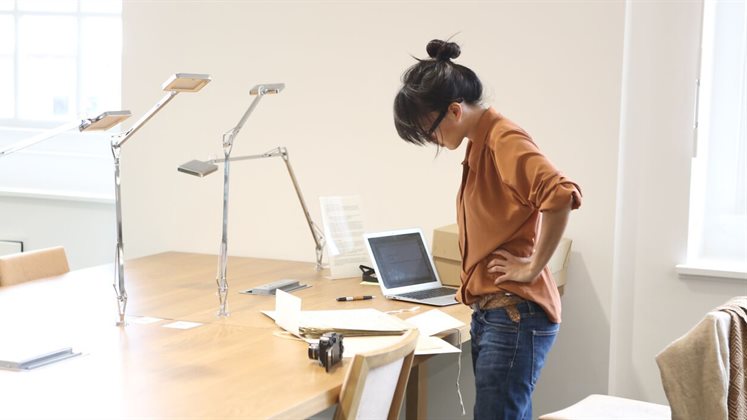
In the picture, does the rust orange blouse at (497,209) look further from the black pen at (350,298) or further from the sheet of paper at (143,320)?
the sheet of paper at (143,320)

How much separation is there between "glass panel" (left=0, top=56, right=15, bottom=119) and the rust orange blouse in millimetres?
3369

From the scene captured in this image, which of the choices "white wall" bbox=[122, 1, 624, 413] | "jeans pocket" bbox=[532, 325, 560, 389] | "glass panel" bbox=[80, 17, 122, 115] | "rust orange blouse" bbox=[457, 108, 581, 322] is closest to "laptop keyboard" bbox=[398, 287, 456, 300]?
"white wall" bbox=[122, 1, 624, 413]

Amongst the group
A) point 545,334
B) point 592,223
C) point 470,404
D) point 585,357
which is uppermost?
point 592,223

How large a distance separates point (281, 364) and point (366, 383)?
284mm

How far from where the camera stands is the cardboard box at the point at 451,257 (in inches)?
128

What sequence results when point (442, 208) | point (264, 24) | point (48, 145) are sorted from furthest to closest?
point (48, 145) < point (264, 24) < point (442, 208)

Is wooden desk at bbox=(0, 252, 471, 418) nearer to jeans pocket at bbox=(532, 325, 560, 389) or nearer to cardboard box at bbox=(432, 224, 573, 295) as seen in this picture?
cardboard box at bbox=(432, 224, 573, 295)

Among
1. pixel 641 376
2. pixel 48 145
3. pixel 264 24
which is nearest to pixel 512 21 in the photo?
pixel 264 24

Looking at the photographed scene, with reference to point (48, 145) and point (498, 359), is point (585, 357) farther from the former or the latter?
point (48, 145)

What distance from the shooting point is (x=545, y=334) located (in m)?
2.32

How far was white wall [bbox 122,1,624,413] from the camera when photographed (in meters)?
3.39

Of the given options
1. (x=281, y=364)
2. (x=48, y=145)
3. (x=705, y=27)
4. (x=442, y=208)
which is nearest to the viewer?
(x=281, y=364)

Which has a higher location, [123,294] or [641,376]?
[123,294]

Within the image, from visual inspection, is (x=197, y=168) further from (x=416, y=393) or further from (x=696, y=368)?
(x=696, y=368)
